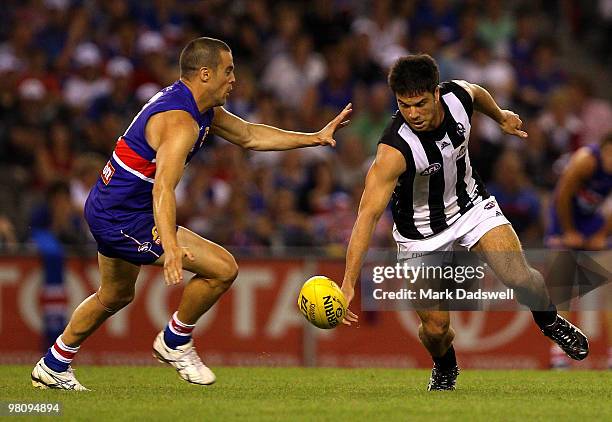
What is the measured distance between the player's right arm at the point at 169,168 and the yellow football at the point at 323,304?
2.56ft

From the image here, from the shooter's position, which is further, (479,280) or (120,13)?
(120,13)

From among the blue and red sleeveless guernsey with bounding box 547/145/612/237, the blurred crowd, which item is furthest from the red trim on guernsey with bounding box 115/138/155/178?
the blue and red sleeveless guernsey with bounding box 547/145/612/237

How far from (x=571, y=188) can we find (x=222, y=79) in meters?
4.59

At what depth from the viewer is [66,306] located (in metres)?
12.6

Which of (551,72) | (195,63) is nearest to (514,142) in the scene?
(551,72)

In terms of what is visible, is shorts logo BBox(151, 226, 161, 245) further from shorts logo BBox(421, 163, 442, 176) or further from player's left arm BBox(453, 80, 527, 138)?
player's left arm BBox(453, 80, 527, 138)

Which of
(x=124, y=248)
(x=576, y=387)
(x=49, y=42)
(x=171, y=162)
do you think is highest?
(x=49, y=42)

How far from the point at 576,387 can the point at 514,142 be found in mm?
7358

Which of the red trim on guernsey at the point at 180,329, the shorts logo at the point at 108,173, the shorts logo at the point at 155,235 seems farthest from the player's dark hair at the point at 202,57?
the red trim on guernsey at the point at 180,329

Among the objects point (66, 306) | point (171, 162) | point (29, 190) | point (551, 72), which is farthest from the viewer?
point (551, 72)

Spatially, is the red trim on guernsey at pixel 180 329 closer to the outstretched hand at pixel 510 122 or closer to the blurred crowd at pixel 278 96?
the outstretched hand at pixel 510 122

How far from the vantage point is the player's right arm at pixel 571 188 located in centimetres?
1125

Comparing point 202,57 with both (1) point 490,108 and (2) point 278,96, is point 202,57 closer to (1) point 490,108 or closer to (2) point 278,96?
(1) point 490,108

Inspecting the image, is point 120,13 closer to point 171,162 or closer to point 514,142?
point 514,142
